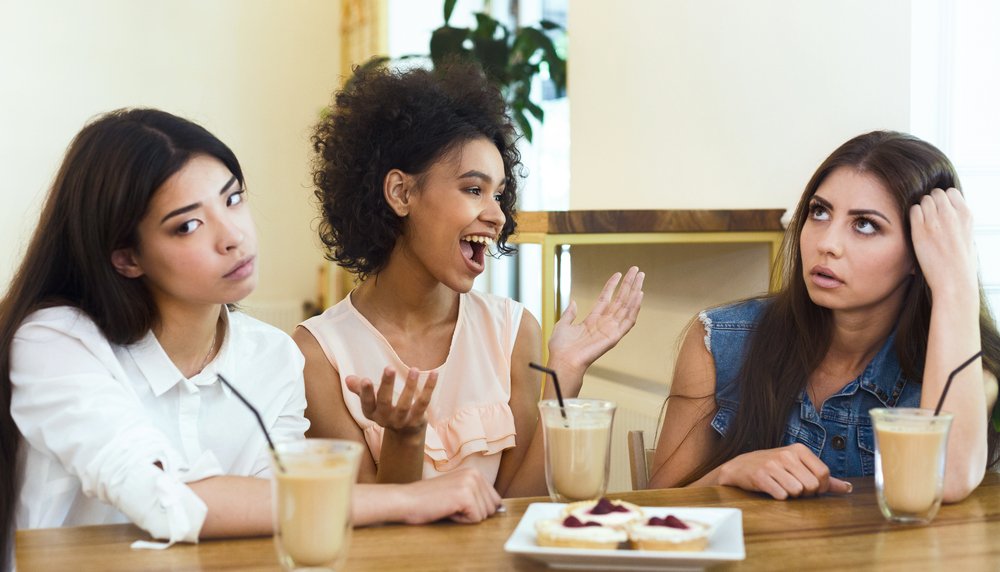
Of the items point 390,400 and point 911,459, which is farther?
point 390,400

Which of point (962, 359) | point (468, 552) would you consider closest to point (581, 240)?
point (962, 359)

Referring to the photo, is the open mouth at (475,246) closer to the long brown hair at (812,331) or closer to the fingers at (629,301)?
the fingers at (629,301)

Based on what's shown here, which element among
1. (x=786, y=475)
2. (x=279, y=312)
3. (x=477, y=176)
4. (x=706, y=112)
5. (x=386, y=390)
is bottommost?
(x=279, y=312)

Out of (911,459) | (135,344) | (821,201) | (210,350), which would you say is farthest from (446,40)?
(911,459)

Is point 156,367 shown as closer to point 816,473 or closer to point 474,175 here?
point 474,175

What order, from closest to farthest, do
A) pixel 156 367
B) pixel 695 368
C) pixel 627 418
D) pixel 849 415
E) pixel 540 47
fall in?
pixel 156 367, pixel 849 415, pixel 695 368, pixel 627 418, pixel 540 47

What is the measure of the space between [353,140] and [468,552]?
1.15 metres

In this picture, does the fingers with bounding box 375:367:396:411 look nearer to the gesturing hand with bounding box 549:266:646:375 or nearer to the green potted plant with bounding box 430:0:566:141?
the gesturing hand with bounding box 549:266:646:375

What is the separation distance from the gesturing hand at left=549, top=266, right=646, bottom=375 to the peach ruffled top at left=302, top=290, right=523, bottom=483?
247 mm

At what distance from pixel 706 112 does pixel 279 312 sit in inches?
144

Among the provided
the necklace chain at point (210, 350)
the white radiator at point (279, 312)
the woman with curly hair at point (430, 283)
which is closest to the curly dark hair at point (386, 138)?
the woman with curly hair at point (430, 283)

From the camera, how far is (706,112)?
2.96m

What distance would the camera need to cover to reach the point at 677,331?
3.09 m

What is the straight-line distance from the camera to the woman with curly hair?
196cm
